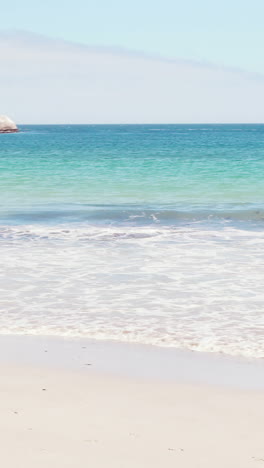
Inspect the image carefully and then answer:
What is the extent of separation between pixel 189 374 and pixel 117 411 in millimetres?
1297

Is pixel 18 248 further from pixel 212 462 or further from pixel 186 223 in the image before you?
pixel 212 462

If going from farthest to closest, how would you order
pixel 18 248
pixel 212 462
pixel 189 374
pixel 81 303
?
pixel 18 248
pixel 81 303
pixel 189 374
pixel 212 462

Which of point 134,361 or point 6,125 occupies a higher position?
point 6,125

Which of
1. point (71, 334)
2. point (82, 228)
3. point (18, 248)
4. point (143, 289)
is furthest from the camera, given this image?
point (82, 228)

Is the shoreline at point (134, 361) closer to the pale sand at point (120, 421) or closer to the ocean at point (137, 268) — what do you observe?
the pale sand at point (120, 421)

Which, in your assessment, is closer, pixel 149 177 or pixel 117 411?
pixel 117 411

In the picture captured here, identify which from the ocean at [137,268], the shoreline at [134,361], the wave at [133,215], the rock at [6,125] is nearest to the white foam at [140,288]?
the ocean at [137,268]

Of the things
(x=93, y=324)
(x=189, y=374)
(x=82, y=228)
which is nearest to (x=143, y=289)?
(x=93, y=324)

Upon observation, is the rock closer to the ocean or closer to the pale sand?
the ocean

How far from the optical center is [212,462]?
16.5 feet

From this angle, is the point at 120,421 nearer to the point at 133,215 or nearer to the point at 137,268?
the point at 137,268

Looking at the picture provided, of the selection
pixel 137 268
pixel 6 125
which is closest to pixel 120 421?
pixel 137 268

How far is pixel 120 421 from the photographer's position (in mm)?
5758

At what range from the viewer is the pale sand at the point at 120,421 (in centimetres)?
505
